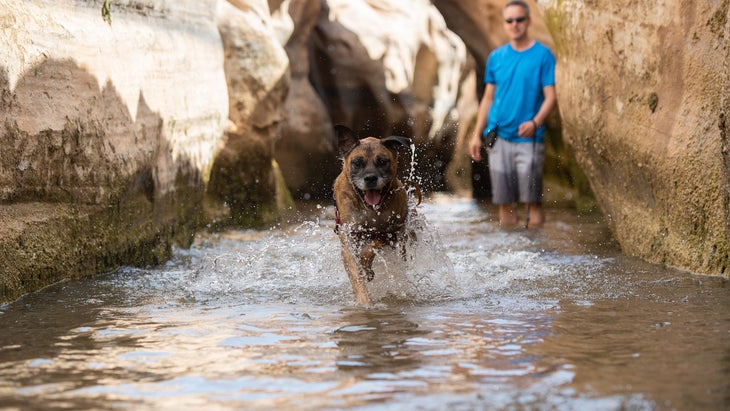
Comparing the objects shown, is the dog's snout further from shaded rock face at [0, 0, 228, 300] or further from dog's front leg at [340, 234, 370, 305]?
shaded rock face at [0, 0, 228, 300]

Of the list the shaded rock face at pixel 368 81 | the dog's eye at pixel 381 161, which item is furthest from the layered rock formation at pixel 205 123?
the shaded rock face at pixel 368 81

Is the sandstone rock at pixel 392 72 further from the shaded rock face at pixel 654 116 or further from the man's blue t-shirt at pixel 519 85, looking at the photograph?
the shaded rock face at pixel 654 116

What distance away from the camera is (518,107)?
34.6 feet

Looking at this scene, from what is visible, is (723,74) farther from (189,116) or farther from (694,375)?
(189,116)

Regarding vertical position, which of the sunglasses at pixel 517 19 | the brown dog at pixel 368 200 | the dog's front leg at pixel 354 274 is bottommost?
the dog's front leg at pixel 354 274

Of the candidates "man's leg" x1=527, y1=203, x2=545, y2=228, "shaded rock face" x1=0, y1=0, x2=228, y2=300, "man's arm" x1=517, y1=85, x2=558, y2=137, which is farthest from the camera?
"man's leg" x1=527, y1=203, x2=545, y2=228

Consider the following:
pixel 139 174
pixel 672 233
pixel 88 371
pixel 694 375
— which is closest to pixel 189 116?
pixel 139 174

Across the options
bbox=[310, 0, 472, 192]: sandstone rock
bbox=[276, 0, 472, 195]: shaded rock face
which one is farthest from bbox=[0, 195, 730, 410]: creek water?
bbox=[310, 0, 472, 192]: sandstone rock

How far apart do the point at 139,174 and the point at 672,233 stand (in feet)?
13.3

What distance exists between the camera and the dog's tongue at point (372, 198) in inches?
271

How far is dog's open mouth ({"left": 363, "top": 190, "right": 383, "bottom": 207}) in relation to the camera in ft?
22.6

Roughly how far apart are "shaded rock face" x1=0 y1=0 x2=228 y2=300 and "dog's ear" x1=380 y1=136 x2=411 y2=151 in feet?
7.04

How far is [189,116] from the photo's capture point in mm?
9648

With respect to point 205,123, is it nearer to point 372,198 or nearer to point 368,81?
point 372,198
